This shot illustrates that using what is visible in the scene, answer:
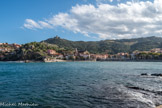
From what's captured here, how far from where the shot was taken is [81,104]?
9523 mm

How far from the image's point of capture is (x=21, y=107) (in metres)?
8.97

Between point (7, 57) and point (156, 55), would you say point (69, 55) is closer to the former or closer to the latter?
point (7, 57)

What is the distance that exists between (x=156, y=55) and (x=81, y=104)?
154270mm

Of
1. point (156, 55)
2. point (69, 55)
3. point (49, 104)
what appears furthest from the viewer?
point (69, 55)

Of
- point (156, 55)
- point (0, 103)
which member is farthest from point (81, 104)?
point (156, 55)

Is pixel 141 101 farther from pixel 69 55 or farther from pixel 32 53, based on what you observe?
pixel 69 55

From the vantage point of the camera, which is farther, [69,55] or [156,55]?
[69,55]

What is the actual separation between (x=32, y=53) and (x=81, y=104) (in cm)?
14320

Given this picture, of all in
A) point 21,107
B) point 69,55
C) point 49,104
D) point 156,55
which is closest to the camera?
point 21,107

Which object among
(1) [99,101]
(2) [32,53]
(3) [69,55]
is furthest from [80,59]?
(1) [99,101]

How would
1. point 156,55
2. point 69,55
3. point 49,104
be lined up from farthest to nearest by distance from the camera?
point 69,55
point 156,55
point 49,104

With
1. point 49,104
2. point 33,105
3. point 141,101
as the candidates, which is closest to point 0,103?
point 33,105

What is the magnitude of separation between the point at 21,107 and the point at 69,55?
173 meters

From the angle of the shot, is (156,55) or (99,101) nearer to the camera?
(99,101)
